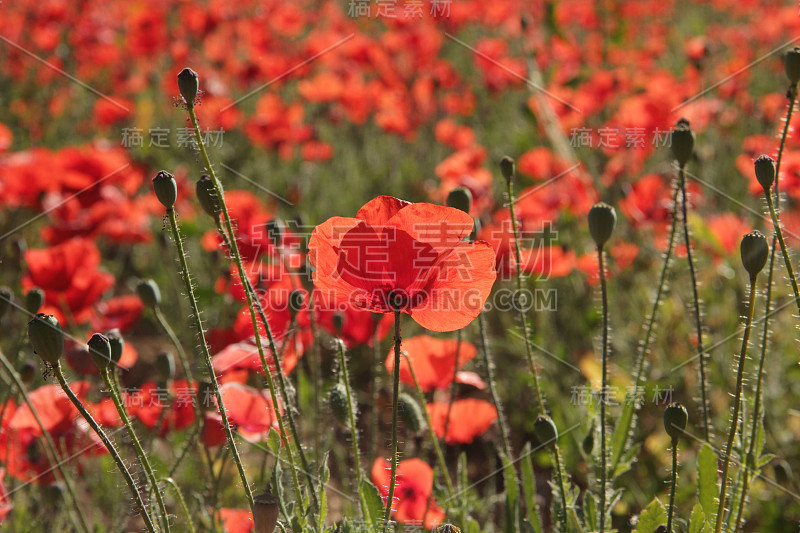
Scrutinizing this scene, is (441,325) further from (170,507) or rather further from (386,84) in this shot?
(386,84)

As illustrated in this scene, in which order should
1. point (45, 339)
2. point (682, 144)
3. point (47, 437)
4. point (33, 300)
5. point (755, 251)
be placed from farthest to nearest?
point (33, 300), point (47, 437), point (682, 144), point (755, 251), point (45, 339)

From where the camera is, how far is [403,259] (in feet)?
3.01

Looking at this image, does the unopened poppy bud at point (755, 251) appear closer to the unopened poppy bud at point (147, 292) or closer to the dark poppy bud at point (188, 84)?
the dark poppy bud at point (188, 84)

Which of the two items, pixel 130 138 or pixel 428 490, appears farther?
pixel 130 138

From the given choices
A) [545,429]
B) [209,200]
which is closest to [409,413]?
[545,429]

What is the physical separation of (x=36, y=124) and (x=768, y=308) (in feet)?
13.3

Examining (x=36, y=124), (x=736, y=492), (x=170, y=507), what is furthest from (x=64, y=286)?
(x=36, y=124)

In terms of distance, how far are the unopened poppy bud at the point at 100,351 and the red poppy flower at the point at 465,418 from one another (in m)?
0.75

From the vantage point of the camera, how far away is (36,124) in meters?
4.11

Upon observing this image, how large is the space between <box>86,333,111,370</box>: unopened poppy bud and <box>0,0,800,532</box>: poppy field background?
0.05m

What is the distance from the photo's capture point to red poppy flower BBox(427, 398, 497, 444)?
1.52 metres

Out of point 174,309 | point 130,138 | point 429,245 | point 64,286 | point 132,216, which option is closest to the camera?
point 429,245

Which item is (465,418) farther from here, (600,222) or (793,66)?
(793,66)

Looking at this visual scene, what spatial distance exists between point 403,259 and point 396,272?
21 millimetres
